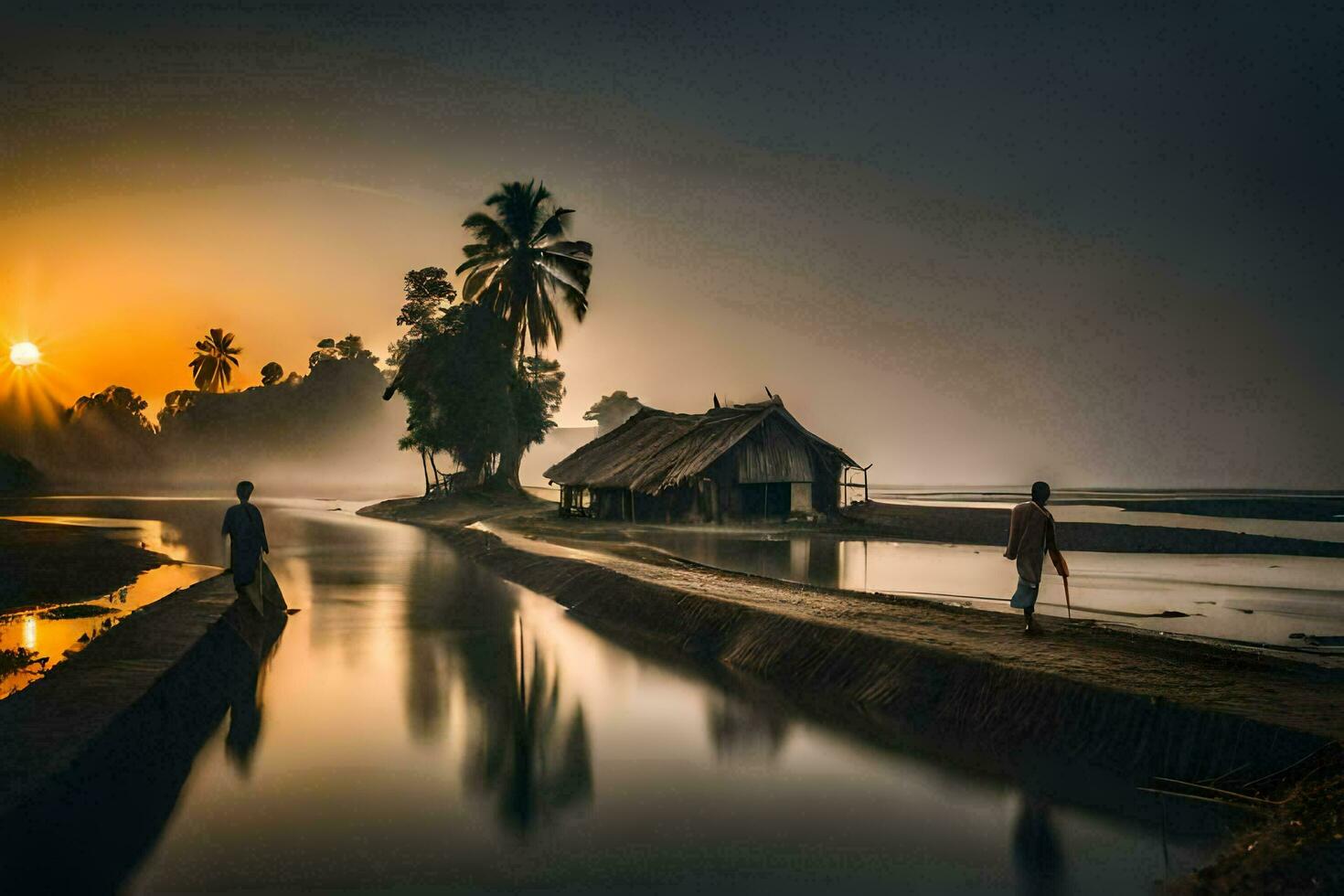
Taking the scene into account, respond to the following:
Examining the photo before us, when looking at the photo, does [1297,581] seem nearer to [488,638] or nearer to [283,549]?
[488,638]

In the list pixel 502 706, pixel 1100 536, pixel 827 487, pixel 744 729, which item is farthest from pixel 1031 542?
pixel 827 487

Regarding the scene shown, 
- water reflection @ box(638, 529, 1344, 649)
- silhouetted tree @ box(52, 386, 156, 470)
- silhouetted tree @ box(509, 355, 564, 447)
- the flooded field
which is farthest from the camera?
silhouetted tree @ box(52, 386, 156, 470)

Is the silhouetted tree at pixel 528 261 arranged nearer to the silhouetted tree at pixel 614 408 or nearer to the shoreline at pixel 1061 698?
the shoreline at pixel 1061 698

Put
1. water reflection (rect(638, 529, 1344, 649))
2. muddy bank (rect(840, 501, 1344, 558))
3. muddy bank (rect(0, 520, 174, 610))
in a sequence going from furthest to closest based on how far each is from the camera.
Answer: muddy bank (rect(840, 501, 1344, 558)) → muddy bank (rect(0, 520, 174, 610)) → water reflection (rect(638, 529, 1344, 649))

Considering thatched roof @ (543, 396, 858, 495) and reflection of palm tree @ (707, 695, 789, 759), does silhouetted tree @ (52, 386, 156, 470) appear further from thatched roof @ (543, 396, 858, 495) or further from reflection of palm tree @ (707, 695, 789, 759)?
reflection of palm tree @ (707, 695, 789, 759)

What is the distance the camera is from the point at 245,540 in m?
14.3

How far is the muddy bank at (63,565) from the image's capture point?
2019cm

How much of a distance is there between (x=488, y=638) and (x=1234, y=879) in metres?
12.4

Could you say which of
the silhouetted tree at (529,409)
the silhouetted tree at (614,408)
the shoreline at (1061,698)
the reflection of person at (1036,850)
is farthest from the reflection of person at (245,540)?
the silhouetted tree at (614,408)

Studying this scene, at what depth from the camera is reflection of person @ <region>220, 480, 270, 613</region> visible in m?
14.1

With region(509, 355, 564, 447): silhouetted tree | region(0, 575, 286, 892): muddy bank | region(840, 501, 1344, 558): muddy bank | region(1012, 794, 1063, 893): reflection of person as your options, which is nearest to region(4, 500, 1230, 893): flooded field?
region(1012, 794, 1063, 893): reflection of person

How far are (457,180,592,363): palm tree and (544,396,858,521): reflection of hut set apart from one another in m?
13.8

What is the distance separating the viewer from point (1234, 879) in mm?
5758

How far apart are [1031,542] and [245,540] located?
11.1m
